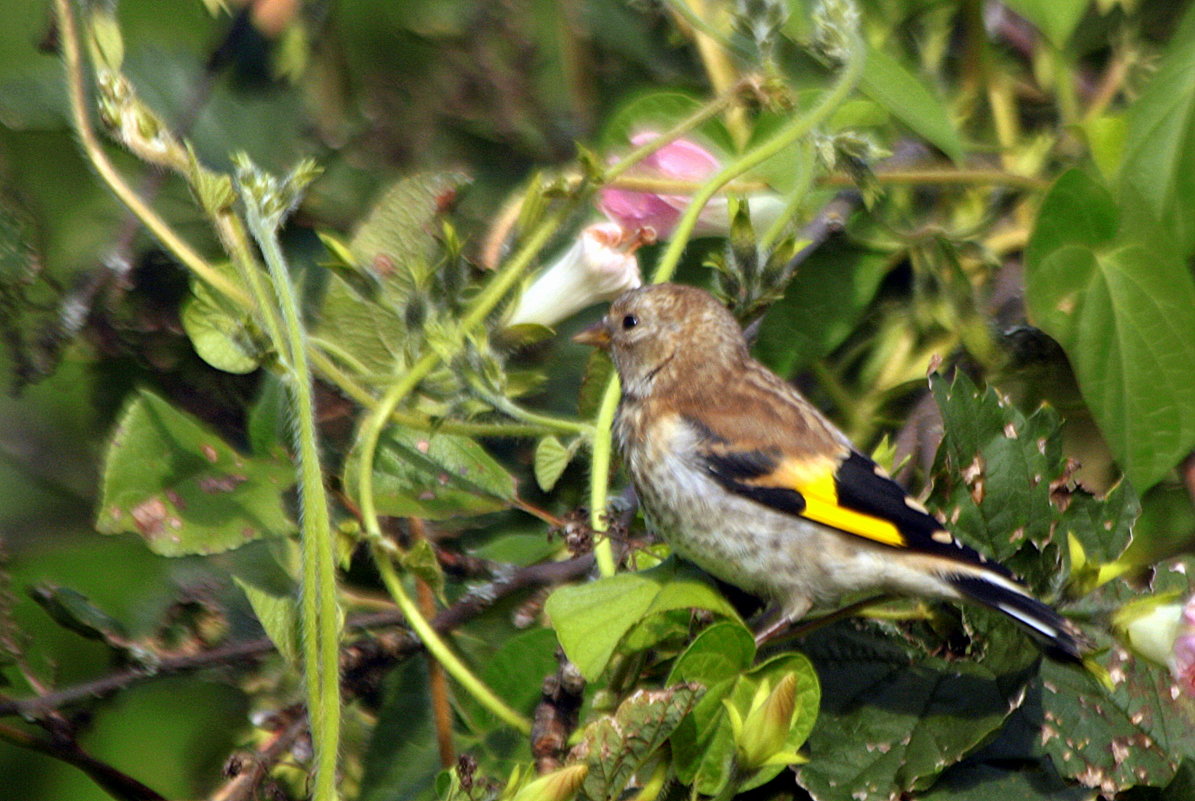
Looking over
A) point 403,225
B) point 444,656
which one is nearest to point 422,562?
point 444,656

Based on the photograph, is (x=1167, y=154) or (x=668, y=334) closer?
(x=1167, y=154)

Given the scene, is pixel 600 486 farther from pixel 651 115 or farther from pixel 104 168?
pixel 104 168

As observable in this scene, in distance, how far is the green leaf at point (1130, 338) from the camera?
156 cm

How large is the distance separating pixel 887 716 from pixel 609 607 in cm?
30

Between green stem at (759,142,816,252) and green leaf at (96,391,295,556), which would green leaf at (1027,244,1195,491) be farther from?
green leaf at (96,391,295,556)

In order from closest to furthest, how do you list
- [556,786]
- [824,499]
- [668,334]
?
1. [556,786]
2. [824,499]
3. [668,334]

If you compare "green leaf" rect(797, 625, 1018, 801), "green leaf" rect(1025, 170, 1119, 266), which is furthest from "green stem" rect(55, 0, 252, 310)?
"green leaf" rect(1025, 170, 1119, 266)

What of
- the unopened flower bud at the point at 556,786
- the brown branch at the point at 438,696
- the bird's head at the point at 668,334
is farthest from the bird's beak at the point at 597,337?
the unopened flower bud at the point at 556,786

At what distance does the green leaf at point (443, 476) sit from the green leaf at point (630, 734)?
1.44 ft

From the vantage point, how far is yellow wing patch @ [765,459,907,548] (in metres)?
1.49

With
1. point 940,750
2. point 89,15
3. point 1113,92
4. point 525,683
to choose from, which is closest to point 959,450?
point 940,750

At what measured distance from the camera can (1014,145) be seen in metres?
1.93

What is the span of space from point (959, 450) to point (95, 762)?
91 centimetres

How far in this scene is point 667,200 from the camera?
5.50ft
